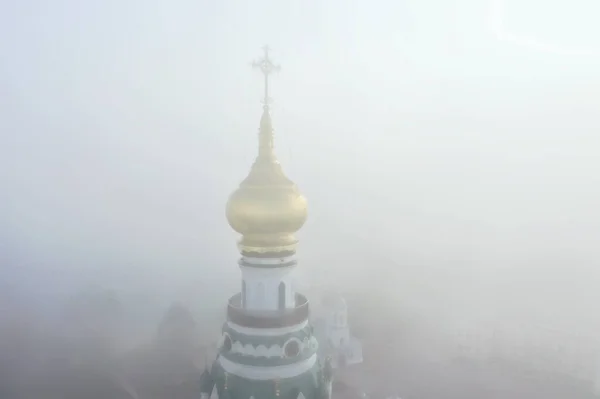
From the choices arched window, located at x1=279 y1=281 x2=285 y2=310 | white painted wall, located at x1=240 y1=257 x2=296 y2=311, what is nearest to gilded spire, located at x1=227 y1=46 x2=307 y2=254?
white painted wall, located at x1=240 y1=257 x2=296 y2=311

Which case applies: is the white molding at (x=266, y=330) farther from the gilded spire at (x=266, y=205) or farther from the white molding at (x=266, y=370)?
the gilded spire at (x=266, y=205)

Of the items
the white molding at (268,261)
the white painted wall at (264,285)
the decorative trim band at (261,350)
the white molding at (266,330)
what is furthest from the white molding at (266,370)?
the white molding at (268,261)

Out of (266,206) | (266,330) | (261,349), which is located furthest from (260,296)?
(266,206)

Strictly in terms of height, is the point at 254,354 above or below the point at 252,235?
below

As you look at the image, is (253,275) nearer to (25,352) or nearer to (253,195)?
(253,195)

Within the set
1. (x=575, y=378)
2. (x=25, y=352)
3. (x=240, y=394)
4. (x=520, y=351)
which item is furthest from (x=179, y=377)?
(x=575, y=378)

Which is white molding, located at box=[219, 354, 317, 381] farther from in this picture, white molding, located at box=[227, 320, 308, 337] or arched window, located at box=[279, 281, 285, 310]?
arched window, located at box=[279, 281, 285, 310]

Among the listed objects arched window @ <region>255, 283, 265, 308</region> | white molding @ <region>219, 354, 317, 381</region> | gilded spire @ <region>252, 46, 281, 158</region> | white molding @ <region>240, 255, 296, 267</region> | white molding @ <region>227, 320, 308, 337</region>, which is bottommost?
white molding @ <region>219, 354, 317, 381</region>
